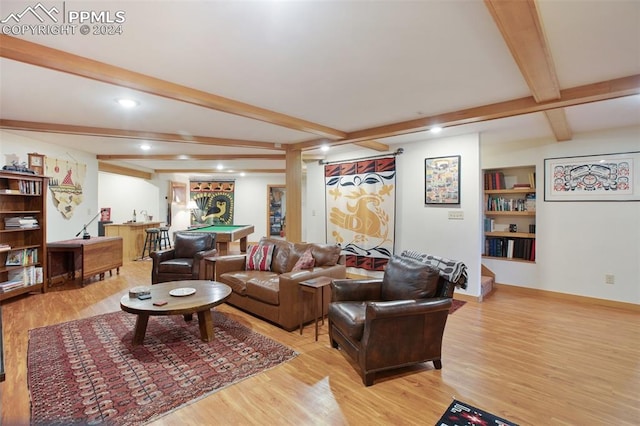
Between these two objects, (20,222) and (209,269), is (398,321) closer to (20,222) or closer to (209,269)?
(209,269)

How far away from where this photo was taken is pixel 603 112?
3465mm

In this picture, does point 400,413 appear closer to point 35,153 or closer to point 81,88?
point 81,88

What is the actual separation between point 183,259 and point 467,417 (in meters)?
4.19

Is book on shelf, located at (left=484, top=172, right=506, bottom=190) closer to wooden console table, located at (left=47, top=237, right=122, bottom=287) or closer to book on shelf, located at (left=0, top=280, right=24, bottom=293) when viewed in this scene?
wooden console table, located at (left=47, top=237, right=122, bottom=287)

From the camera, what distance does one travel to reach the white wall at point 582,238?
4.05 metres

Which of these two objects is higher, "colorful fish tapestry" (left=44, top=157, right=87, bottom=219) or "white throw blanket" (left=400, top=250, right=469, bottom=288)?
"colorful fish tapestry" (left=44, top=157, right=87, bottom=219)

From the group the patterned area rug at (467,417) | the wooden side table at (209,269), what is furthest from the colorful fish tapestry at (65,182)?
the patterned area rug at (467,417)

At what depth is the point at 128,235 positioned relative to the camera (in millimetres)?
7324

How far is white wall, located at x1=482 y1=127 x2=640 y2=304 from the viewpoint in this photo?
4.05 meters

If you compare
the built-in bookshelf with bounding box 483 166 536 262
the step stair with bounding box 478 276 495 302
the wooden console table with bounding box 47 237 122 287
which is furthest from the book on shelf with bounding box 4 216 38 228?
the built-in bookshelf with bounding box 483 166 536 262

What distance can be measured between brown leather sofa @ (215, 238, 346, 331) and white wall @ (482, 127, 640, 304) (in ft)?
10.8

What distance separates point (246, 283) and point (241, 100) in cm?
208

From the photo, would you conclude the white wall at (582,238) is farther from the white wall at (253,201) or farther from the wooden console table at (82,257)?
the white wall at (253,201)

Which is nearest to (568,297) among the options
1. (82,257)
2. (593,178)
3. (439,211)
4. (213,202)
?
(593,178)
